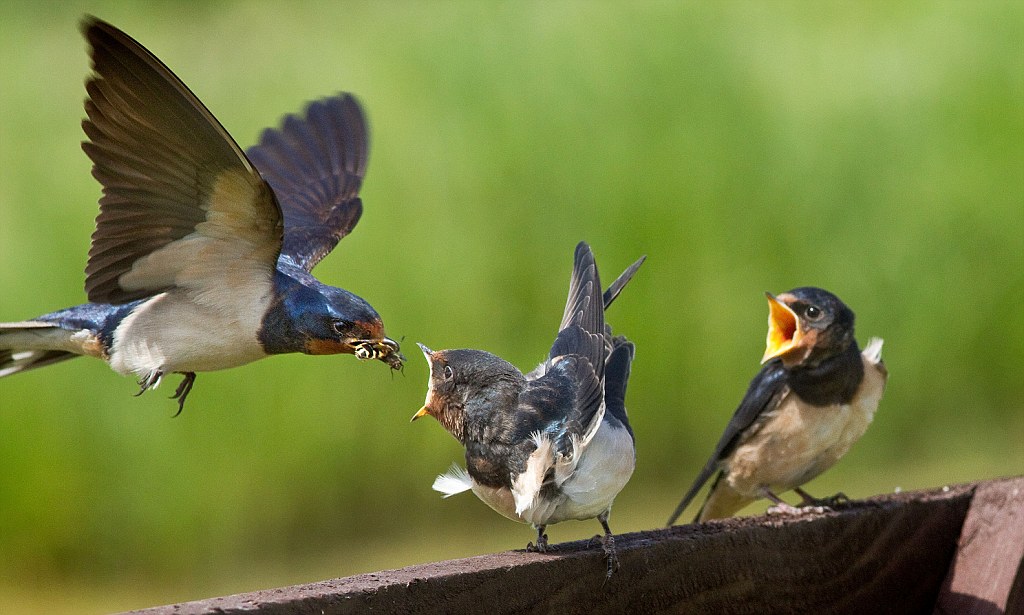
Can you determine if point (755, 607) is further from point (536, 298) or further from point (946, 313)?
point (946, 313)

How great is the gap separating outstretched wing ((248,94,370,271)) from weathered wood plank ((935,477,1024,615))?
1.38 m

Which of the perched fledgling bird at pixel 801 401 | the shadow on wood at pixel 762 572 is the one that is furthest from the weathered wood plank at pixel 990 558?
the perched fledgling bird at pixel 801 401

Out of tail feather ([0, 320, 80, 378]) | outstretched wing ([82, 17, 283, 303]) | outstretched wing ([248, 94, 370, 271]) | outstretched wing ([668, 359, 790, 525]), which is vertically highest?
outstretched wing ([248, 94, 370, 271])

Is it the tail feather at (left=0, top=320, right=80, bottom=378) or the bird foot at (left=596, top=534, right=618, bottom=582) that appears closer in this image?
the bird foot at (left=596, top=534, right=618, bottom=582)

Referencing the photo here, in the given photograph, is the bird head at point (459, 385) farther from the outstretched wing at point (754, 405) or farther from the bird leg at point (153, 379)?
the outstretched wing at point (754, 405)

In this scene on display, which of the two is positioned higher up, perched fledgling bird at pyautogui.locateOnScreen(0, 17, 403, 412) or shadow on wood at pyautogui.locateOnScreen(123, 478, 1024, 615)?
perched fledgling bird at pyautogui.locateOnScreen(0, 17, 403, 412)

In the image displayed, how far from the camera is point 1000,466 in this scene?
549cm

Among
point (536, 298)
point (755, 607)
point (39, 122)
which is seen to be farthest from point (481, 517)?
point (755, 607)

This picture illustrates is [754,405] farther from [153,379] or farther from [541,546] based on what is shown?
[153,379]

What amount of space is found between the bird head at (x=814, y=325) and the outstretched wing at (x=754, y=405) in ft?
0.30

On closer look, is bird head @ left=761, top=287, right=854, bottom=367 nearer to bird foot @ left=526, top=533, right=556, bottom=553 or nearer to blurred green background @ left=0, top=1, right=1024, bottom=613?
bird foot @ left=526, top=533, right=556, bottom=553

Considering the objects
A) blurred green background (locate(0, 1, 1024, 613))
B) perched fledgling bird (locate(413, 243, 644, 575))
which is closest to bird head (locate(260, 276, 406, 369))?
perched fledgling bird (locate(413, 243, 644, 575))

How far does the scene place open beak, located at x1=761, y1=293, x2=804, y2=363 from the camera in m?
3.04

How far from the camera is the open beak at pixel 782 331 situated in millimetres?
3035
